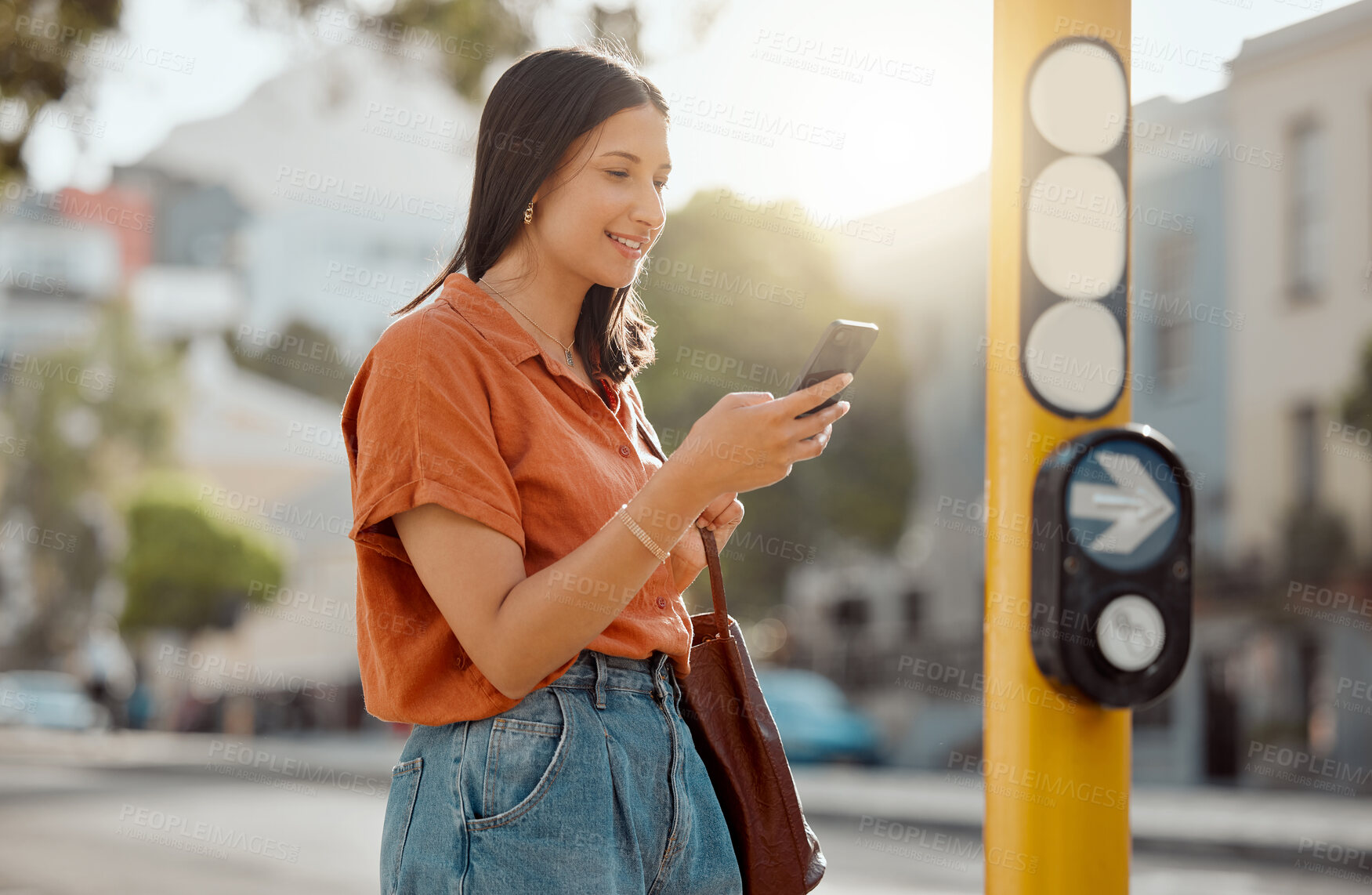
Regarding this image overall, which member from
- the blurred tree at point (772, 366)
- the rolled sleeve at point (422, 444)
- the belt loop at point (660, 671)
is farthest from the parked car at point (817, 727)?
the rolled sleeve at point (422, 444)

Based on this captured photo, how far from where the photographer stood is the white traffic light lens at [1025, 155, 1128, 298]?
212 centimetres

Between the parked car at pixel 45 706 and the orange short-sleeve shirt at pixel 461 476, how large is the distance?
113 ft

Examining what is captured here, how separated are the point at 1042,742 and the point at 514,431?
951mm

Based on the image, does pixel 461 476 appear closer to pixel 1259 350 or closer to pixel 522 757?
pixel 522 757

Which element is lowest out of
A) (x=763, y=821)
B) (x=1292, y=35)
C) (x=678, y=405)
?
(x=763, y=821)

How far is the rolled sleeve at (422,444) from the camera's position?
1.61 meters

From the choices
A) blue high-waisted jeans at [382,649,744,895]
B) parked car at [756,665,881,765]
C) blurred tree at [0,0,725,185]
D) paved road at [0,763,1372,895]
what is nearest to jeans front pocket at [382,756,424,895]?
blue high-waisted jeans at [382,649,744,895]

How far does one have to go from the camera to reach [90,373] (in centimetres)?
3509

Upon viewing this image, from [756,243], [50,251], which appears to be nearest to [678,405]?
[756,243]

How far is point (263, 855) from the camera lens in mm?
9945

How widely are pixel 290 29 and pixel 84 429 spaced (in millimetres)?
31854

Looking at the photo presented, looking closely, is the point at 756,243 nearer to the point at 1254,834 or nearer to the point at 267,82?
the point at 1254,834

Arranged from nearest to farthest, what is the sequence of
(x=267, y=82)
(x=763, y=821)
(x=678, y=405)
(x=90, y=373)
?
(x=763, y=821) → (x=267, y=82) → (x=678, y=405) → (x=90, y=373)

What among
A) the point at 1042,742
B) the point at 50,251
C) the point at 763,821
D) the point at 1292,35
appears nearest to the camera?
the point at 763,821
